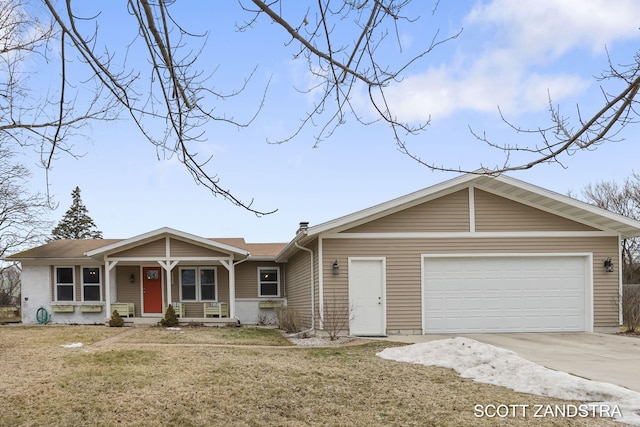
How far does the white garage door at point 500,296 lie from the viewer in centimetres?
1397

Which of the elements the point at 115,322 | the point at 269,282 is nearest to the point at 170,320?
the point at 115,322

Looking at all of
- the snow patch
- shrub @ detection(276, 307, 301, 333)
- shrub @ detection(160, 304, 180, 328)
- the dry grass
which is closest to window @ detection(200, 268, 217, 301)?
shrub @ detection(160, 304, 180, 328)

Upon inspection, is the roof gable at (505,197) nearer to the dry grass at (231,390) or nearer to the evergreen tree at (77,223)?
the dry grass at (231,390)

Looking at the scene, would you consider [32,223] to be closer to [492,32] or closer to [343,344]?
[343,344]

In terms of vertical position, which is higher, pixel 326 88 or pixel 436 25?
pixel 436 25

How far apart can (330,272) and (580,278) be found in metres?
6.36

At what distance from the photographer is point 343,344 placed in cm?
1218

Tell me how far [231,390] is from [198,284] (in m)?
14.0

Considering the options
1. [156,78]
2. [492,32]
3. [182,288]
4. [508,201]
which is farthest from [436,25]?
[182,288]

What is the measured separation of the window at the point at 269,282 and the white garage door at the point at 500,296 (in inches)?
346

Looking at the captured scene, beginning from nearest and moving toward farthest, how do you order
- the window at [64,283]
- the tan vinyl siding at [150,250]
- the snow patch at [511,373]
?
the snow patch at [511,373] → the tan vinyl siding at [150,250] → the window at [64,283]

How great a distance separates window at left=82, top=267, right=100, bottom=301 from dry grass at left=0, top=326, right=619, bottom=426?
33.5ft

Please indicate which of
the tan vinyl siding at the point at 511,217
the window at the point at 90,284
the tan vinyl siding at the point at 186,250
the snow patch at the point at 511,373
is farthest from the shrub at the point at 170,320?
the tan vinyl siding at the point at 511,217

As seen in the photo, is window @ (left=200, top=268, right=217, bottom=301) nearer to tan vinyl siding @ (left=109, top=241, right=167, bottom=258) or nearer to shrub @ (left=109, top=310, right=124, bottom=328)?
tan vinyl siding @ (left=109, top=241, right=167, bottom=258)
